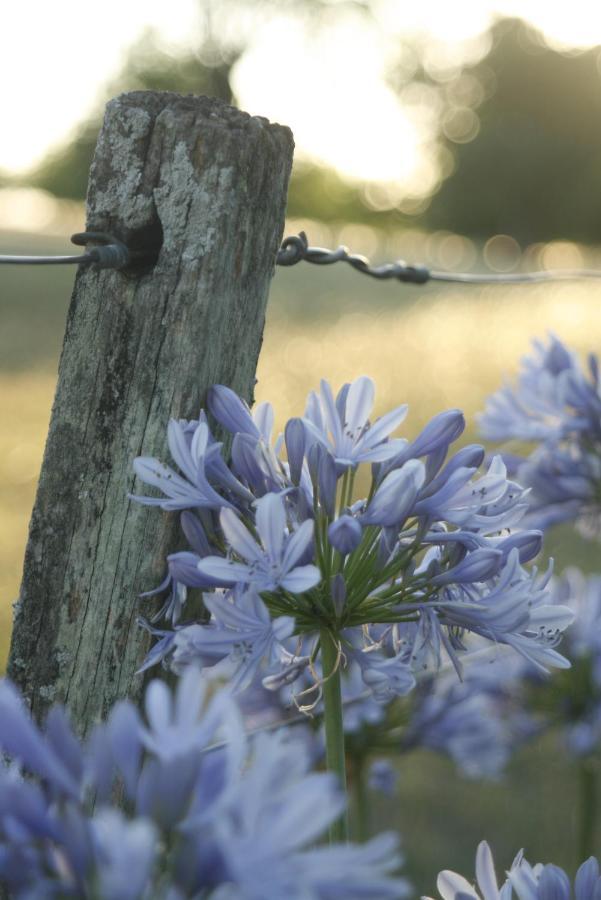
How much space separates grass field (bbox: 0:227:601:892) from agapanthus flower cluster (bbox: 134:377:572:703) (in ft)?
0.46

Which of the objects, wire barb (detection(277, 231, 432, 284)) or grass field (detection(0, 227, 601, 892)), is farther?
grass field (detection(0, 227, 601, 892))

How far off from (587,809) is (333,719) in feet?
7.16

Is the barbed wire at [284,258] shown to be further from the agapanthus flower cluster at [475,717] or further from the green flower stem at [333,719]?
the agapanthus flower cluster at [475,717]

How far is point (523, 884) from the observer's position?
4.86ft

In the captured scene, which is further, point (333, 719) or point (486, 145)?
point (486, 145)

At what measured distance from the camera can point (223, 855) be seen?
36.9 inches

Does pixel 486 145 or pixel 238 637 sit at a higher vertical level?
pixel 486 145

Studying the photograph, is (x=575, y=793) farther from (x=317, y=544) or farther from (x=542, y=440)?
(x=317, y=544)

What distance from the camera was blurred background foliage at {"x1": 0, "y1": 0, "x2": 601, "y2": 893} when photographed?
5812 mm

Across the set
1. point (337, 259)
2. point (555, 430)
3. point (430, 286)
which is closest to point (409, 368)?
point (430, 286)

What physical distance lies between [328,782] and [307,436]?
830mm

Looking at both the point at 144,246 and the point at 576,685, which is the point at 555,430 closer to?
the point at 576,685

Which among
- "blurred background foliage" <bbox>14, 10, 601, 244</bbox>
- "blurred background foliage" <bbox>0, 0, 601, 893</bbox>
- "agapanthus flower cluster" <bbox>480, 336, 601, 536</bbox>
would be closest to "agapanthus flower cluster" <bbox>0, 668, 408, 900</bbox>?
"agapanthus flower cluster" <bbox>480, 336, 601, 536</bbox>

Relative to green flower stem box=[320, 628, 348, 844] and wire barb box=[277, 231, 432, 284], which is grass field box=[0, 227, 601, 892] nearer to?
green flower stem box=[320, 628, 348, 844]
